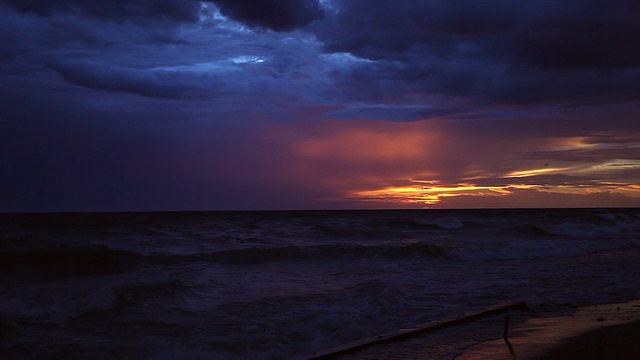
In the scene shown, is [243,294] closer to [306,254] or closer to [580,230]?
[306,254]

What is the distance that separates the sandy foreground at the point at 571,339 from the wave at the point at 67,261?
562 inches

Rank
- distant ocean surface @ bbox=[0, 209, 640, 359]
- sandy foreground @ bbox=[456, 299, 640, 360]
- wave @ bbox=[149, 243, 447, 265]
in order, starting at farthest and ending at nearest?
1. wave @ bbox=[149, 243, 447, 265]
2. distant ocean surface @ bbox=[0, 209, 640, 359]
3. sandy foreground @ bbox=[456, 299, 640, 360]

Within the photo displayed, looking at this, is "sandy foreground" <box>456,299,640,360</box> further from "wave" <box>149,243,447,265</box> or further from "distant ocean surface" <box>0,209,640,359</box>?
"wave" <box>149,243,447,265</box>

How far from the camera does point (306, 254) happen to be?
22.0 meters

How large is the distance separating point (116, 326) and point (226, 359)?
2.93 metres

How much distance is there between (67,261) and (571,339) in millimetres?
19037

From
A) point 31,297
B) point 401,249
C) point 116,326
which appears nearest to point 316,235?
point 401,249

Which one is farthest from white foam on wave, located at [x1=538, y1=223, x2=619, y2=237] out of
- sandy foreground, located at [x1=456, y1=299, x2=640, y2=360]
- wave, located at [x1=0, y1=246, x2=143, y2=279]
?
sandy foreground, located at [x1=456, y1=299, x2=640, y2=360]

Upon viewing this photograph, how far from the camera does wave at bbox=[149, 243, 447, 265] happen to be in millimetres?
19875

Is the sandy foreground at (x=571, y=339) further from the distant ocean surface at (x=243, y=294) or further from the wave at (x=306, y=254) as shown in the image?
the wave at (x=306, y=254)

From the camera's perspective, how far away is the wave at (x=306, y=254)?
19.9 metres

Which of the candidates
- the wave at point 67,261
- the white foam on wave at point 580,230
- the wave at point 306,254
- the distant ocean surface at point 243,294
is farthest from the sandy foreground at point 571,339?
the white foam on wave at point 580,230

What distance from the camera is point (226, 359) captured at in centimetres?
682

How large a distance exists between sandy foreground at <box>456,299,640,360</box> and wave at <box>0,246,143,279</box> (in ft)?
46.8
